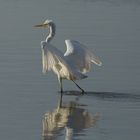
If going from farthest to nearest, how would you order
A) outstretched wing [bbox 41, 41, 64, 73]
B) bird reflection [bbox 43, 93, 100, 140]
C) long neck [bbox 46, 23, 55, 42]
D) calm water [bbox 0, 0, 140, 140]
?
long neck [bbox 46, 23, 55, 42], outstretched wing [bbox 41, 41, 64, 73], calm water [bbox 0, 0, 140, 140], bird reflection [bbox 43, 93, 100, 140]

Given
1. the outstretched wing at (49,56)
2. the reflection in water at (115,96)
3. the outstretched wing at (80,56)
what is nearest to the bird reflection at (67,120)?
the reflection in water at (115,96)

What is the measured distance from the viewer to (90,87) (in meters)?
15.9

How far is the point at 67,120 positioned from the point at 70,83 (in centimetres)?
436

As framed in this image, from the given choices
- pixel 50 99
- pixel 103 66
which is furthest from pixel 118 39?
pixel 50 99

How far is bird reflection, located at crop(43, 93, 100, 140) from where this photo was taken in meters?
11.6

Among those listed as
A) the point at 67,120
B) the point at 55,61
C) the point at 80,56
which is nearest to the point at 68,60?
the point at 80,56

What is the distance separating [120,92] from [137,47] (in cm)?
559

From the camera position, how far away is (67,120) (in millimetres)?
12836

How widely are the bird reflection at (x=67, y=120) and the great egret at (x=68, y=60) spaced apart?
1164mm

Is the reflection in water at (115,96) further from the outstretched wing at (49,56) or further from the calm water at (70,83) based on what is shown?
the outstretched wing at (49,56)

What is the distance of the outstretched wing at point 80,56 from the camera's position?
16.4 m

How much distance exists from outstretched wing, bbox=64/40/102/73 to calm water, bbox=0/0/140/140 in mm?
350


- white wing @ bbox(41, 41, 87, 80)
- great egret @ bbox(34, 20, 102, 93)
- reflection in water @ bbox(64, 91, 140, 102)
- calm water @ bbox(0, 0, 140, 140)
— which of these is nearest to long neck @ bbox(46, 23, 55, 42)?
great egret @ bbox(34, 20, 102, 93)

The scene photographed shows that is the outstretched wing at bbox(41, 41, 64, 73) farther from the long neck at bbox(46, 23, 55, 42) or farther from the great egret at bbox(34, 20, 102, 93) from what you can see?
the long neck at bbox(46, 23, 55, 42)
